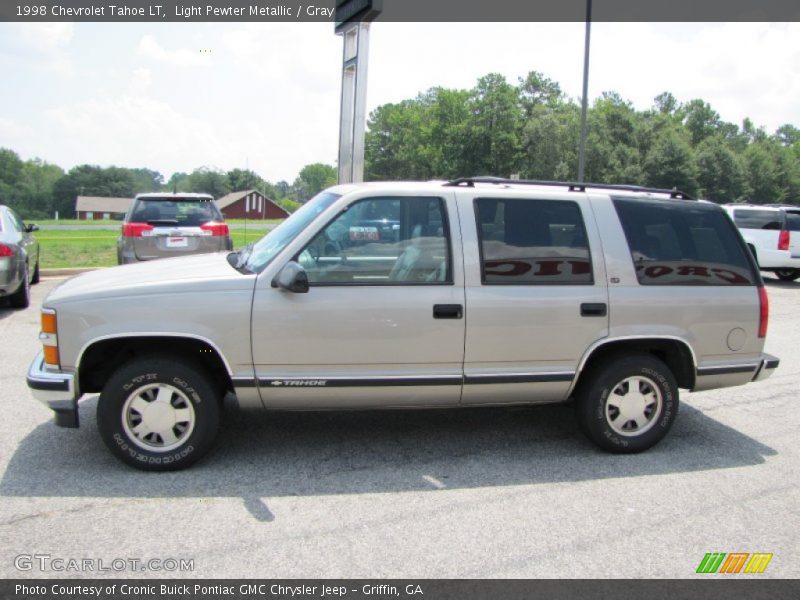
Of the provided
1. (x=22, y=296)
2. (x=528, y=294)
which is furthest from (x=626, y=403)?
(x=22, y=296)

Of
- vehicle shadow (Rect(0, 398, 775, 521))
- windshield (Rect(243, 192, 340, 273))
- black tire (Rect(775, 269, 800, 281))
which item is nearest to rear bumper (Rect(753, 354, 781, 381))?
vehicle shadow (Rect(0, 398, 775, 521))

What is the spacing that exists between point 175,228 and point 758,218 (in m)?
13.9

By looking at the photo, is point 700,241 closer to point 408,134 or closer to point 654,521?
point 654,521

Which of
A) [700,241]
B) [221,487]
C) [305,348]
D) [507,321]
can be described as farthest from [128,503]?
[700,241]

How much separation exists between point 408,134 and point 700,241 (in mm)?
85042

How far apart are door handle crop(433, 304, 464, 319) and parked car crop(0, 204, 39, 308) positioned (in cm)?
695

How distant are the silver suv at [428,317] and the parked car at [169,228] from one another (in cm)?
586

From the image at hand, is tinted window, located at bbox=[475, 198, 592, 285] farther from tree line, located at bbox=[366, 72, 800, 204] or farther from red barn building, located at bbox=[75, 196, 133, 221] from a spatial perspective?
red barn building, located at bbox=[75, 196, 133, 221]

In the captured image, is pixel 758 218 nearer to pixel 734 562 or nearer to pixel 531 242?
pixel 531 242

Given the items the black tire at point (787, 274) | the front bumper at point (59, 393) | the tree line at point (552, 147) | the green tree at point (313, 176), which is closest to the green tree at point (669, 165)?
the tree line at point (552, 147)

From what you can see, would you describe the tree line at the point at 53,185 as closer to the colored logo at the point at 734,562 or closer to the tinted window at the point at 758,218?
the tinted window at the point at 758,218

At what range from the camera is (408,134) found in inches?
3433

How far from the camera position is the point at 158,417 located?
4.14 metres

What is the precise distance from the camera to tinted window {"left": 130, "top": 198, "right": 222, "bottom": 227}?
10359 mm
